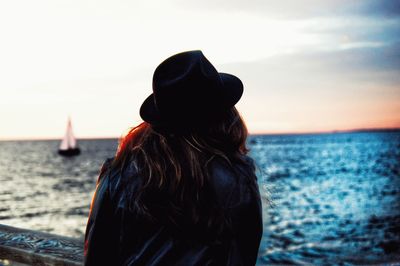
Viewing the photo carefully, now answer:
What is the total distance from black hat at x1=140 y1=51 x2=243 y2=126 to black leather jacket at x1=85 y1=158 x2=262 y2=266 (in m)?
0.21

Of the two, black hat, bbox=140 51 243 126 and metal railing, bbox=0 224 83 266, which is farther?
metal railing, bbox=0 224 83 266

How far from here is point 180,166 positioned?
1395 mm

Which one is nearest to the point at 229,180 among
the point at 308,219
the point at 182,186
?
the point at 182,186

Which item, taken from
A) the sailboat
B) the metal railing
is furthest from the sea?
the sailboat

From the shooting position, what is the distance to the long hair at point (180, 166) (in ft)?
4.46

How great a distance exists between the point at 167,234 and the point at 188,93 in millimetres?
544

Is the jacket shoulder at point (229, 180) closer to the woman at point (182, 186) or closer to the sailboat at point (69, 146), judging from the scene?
the woman at point (182, 186)

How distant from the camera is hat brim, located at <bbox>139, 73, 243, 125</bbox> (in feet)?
4.82

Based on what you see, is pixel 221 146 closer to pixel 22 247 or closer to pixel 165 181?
pixel 165 181

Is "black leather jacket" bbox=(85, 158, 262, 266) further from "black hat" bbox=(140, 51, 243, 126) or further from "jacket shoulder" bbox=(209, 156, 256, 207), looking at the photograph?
"black hat" bbox=(140, 51, 243, 126)

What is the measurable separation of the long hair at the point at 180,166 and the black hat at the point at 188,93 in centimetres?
6

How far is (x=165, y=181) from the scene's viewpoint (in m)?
1.37

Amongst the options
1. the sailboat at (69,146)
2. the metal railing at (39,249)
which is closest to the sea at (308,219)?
the metal railing at (39,249)

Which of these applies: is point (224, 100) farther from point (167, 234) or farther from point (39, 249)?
point (39, 249)
